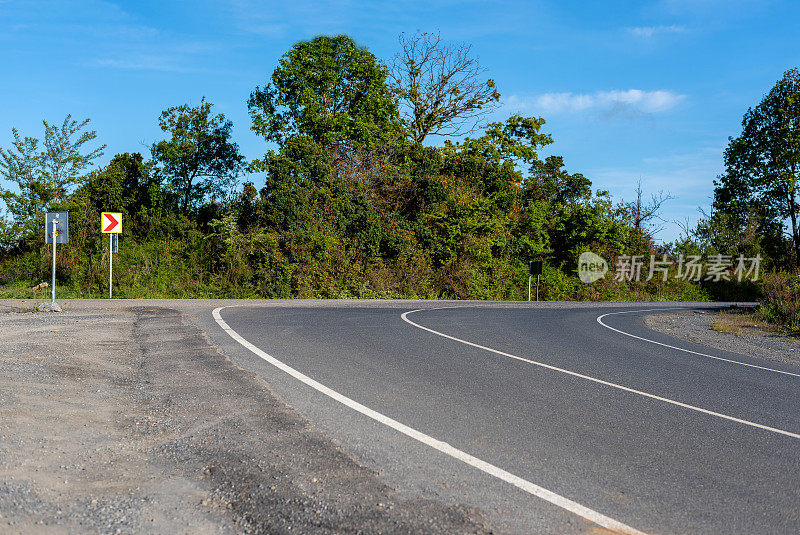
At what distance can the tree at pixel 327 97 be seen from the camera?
37.8 m

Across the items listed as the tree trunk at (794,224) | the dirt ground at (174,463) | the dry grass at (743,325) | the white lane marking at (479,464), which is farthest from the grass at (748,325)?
the tree trunk at (794,224)

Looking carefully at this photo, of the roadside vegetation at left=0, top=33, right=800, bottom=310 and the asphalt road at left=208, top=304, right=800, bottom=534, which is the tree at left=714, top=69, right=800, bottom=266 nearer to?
the roadside vegetation at left=0, top=33, right=800, bottom=310

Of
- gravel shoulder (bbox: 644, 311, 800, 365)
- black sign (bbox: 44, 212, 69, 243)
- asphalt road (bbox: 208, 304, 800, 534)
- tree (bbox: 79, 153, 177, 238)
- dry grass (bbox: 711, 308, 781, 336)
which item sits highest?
tree (bbox: 79, 153, 177, 238)

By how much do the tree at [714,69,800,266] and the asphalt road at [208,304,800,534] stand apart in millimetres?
40107

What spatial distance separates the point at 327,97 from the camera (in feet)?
127

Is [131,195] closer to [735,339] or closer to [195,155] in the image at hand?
[195,155]

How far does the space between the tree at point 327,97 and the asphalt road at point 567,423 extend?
2672 cm

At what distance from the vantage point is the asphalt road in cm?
425

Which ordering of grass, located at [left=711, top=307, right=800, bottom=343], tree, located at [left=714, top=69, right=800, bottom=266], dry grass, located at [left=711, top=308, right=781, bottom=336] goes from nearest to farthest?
grass, located at [left=711, top=307, right=800, bottom=343] < dry grass, located at [left=711, top=308, right=781, bottom=336] < tree, located at [left=714, top=69, right=800, bottom=266]

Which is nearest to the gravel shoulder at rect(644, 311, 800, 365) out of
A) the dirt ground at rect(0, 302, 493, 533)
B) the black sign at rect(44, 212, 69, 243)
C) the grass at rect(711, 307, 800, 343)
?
the grass at rect(711, 307, 800, 343)

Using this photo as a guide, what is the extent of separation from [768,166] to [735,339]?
3790 centimetres

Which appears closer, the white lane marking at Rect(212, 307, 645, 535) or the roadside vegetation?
the white lane marking at Rect(212, 307, 645, 535)

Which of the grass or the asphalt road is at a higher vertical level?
the asphalt road

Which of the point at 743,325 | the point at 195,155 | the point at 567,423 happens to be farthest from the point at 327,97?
the point at 567,423
